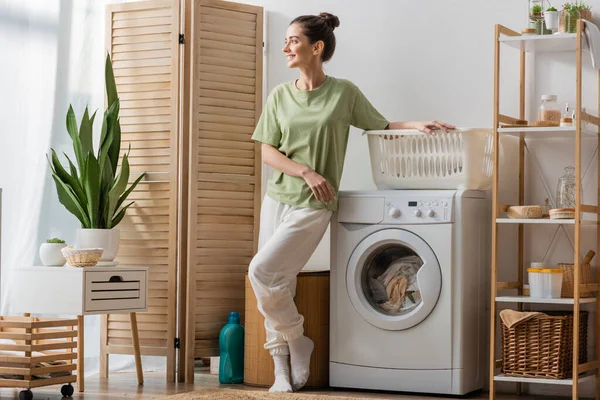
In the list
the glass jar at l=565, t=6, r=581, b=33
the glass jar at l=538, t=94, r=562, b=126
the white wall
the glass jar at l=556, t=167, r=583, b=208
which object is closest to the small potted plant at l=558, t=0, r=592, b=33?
the glass jar at l=565, t=6, r=581, b=33

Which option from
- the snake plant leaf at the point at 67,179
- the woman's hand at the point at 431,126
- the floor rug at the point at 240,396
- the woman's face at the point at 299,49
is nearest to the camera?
the floor rug at the point at 240,396

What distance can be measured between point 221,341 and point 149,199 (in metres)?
0.71

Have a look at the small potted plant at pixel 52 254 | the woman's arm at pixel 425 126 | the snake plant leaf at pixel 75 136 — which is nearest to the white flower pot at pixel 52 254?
the small potted plant at pixel 52 254

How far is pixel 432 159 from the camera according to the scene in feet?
12.5

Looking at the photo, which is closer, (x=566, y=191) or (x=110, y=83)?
(x=566, y=191)

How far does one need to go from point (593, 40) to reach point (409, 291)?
120 centimetres

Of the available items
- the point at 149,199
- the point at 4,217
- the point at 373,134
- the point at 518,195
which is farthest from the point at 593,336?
the point at 4,217

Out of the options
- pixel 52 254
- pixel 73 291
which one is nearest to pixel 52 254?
pixel 52 254

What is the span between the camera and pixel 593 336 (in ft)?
12.3

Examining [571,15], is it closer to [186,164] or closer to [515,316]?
[515,316]

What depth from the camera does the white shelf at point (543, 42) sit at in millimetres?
3590

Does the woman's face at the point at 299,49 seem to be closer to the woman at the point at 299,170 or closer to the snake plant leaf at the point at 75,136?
the woman at the point at 299,170

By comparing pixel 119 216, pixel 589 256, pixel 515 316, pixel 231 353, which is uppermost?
pixel 119 216

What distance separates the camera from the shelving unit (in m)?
3.42
